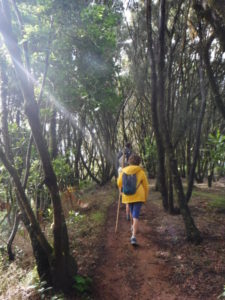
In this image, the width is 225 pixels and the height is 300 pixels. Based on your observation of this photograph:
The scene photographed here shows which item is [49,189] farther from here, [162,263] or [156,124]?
[156,124]

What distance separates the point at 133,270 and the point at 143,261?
1.00ft

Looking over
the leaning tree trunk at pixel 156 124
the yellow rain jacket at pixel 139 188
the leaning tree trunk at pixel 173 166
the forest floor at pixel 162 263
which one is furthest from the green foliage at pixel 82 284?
the leaning tree trunk at pixel 156 124

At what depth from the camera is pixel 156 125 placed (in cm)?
565

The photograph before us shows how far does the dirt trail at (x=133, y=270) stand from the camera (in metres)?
3.59

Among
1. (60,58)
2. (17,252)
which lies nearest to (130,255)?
(17,252)

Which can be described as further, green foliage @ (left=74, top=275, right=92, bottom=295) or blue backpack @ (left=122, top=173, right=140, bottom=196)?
blue backpack @ (left=122, top=173, right=140, bottom=196)

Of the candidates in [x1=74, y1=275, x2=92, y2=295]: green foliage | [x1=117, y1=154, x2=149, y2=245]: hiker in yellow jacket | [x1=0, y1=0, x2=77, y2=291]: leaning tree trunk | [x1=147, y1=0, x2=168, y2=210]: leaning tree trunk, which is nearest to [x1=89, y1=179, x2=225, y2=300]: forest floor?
[x1=74, y1=275, x2=92, y2=295]: green foliage

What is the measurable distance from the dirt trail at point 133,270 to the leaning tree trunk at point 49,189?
614mm

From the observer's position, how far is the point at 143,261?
4.32m

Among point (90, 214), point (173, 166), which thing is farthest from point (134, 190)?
point (90, 214)

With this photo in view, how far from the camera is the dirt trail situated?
359 centimetres

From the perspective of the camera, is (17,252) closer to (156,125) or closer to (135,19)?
(156,125)

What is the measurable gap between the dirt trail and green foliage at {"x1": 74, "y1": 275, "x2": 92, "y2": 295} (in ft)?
0.45

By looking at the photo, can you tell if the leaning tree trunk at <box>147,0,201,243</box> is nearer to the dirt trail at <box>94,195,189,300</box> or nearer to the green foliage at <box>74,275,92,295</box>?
the dirt trail at <box>94,195,189,300</box>
